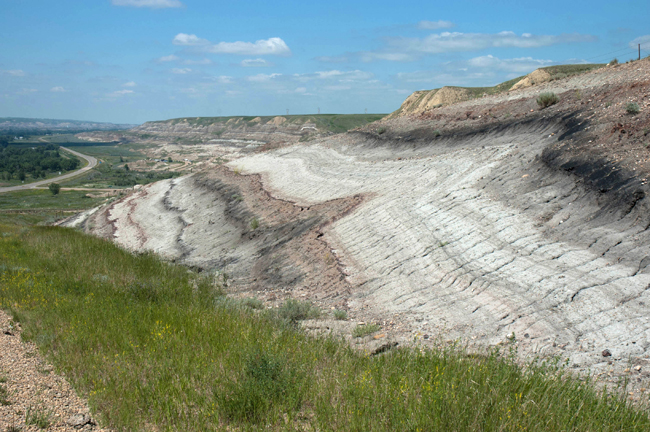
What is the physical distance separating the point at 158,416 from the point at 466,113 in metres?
22.3

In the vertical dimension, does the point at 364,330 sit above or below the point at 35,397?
below

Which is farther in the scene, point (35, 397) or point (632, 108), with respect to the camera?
point (632, 108)

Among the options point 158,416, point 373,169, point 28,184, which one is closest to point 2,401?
point 158,416

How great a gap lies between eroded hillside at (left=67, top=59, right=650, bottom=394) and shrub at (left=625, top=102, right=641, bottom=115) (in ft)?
0.57

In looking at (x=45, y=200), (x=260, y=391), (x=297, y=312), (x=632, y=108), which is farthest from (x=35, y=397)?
(x=45, y=200)

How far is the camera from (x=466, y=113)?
76.4 ft

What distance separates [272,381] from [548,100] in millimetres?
19061

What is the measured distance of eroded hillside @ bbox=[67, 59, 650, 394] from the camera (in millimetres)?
7094

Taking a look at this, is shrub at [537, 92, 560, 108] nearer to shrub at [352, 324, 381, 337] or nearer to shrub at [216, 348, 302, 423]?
shrub at [352, 324, 381, 337]

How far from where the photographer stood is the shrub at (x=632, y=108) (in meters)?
12.8

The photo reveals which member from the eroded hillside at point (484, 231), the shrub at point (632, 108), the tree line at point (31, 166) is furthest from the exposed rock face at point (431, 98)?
the tree line at point (31, 166)

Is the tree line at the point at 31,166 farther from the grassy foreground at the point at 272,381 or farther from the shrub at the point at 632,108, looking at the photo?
the shrub at the point at 632,108

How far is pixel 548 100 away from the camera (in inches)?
755

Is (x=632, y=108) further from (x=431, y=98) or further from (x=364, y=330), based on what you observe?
(x=431, y=98)
